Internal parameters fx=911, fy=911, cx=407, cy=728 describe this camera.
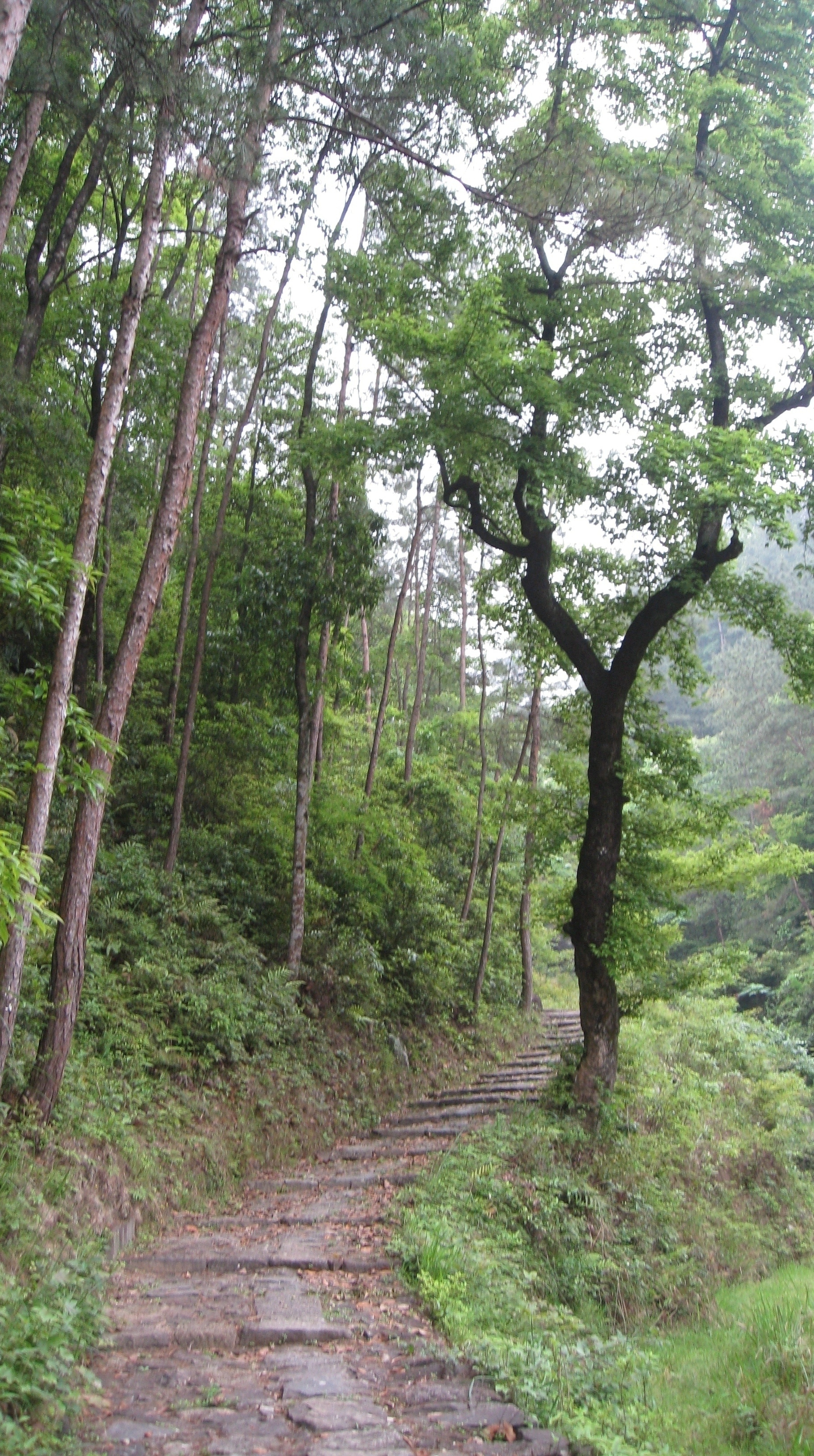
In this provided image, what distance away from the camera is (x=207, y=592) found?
40.9 feet

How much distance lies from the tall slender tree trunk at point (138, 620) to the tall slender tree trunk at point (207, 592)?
2.03m

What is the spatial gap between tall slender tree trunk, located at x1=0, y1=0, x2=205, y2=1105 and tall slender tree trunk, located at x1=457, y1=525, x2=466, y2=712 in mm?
16535

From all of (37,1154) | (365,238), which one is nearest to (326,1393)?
(37,1154)

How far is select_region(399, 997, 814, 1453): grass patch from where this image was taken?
462 centimetres

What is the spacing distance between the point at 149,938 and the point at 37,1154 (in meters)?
3.68

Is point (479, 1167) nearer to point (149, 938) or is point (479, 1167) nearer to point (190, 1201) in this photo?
point (190, 1201)

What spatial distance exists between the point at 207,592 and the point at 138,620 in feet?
→ 18.3

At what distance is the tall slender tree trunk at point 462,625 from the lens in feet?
78.5

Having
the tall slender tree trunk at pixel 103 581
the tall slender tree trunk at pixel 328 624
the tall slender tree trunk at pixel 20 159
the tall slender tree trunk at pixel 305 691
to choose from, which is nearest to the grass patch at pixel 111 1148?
the tall slender tree trunk at pixel 305 691

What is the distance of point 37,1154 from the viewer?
5.84 m

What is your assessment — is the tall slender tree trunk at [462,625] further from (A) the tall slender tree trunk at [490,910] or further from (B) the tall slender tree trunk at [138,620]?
(B) the tall slender tree trunk at [138,620]

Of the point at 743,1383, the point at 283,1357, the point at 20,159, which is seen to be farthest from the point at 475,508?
the point at 283,1357

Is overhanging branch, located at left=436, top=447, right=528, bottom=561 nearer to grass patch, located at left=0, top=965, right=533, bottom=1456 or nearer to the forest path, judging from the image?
grass patch, located at left=0, top=965, right=533, bottom=1456

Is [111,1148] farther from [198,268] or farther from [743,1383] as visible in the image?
[198,268]
